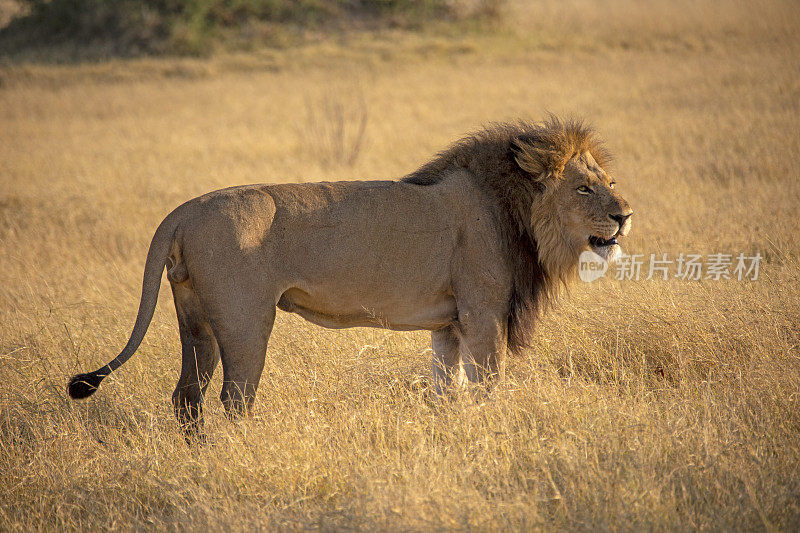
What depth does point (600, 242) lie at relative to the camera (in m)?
4.30

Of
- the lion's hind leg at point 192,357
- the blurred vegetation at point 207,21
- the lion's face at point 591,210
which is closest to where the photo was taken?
the lion's hind leg at point 192,357

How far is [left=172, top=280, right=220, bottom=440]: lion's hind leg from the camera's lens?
3941 mm

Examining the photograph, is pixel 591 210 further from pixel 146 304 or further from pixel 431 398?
pixel 146 304

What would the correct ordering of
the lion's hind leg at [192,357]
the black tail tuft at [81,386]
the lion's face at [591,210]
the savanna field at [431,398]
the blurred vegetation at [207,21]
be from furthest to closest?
the blurred vegetation at [207,21] → the lion's face at [591,210] → the lion's hind leg at [192,357] → the black tail tuft at [81,386] → the savanna field at [431,398]

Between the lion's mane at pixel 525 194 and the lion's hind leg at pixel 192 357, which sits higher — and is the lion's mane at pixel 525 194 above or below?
above

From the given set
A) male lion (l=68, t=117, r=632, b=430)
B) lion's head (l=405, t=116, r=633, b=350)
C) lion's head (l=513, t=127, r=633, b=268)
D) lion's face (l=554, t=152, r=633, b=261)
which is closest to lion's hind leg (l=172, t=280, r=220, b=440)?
male lion (l=68, t=117, r=632, b=430)

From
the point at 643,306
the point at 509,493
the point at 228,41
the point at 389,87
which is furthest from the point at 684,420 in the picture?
the point at 228,41

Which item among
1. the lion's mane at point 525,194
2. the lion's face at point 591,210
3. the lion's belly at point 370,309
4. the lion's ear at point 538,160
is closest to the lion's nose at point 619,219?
the lion's face at point 591,210

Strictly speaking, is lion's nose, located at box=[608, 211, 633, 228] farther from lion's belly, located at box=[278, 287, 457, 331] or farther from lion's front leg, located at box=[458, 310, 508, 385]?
lion's belly, located at box=[278, 287, 457, 331]

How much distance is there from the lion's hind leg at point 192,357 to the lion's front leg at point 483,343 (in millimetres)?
1337

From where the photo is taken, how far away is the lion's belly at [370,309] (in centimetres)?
397

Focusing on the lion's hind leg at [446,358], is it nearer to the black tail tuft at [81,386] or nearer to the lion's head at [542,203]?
the lion's head at [542,203]

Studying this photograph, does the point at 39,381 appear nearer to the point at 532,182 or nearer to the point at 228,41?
the point at 532,182

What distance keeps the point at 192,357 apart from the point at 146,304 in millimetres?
414
